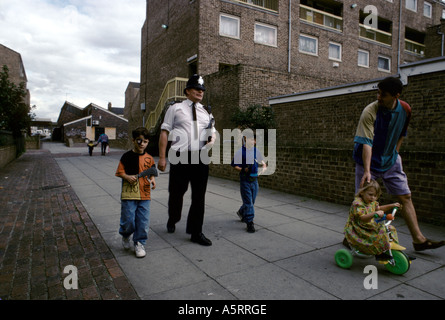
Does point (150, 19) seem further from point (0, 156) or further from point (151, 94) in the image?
point (0, 156)

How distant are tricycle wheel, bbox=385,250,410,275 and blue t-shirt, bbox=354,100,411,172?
876 mm

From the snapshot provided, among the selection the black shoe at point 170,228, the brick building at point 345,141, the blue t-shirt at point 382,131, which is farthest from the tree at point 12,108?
the blue t-shirt at point 382,131

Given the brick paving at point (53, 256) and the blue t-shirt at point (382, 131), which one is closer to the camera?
the brick paving at point (53, 256)

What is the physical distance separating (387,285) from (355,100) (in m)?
7.19

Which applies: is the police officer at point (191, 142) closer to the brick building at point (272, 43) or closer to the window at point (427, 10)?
the brick building at point (272, 43)

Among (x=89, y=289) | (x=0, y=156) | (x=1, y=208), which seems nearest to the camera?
(x=89, y=289)

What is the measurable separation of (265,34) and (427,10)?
19411 millimetres

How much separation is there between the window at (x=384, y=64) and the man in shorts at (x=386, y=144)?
984 inches

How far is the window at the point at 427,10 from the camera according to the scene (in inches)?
1078

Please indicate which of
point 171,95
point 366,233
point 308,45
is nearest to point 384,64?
point 308,45

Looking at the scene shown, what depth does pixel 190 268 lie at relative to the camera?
2926 millimetres

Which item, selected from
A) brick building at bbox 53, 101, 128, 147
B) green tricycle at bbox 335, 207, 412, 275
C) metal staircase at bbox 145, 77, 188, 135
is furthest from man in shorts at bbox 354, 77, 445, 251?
brick building at bbox 53, 101, 128, 147

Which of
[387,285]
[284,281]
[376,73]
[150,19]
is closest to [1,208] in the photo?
[284,281]

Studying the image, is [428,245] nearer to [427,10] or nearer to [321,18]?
[321,18]
